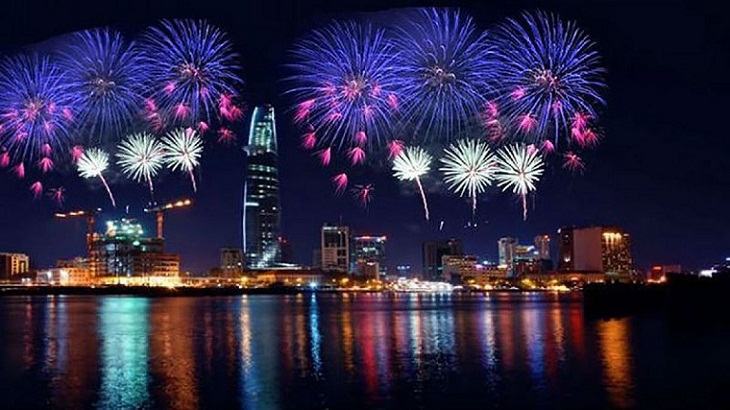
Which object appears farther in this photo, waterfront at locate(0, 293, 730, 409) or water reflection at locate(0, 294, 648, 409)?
water reflection at locate(0, 294, 648, 409)

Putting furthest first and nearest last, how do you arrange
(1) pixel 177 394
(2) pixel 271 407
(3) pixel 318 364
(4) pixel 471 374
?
(3) pixel 318 364 → (4) pixel 471 374 → (1) pixel 177 394 → (2) pixel 271 407

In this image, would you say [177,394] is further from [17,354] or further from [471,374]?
[17,354]

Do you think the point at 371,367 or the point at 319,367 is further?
the point at 319,367

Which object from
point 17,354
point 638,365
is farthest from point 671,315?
point 17,354

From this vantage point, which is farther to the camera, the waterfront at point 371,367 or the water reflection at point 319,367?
the water reflection at point 319,367
